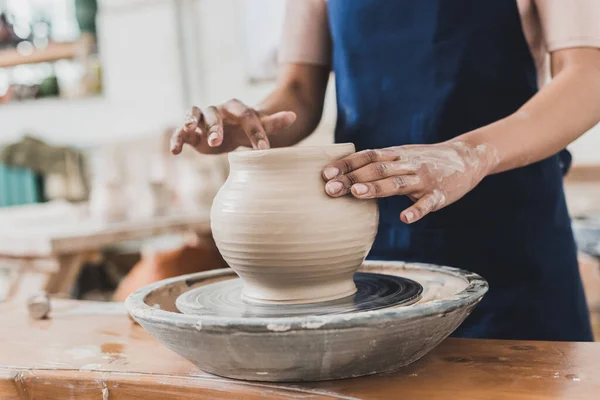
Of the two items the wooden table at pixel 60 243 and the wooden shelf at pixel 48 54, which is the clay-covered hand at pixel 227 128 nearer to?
the wooden table at pixel 60 243

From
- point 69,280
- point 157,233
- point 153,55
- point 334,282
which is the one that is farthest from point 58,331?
point 153,55

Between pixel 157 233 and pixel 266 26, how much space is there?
7.20 ft

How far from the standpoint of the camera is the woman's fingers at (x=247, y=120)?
52.1 inches

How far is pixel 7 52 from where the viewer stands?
20.4ft

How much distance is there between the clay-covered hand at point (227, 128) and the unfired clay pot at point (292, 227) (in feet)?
0.94

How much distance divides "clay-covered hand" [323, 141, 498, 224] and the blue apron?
36 cm

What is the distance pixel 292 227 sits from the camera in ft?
2.95

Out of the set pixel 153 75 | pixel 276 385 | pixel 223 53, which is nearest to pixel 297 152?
pixel 276 385

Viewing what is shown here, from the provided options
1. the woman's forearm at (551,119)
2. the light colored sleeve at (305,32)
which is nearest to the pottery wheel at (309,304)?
the woman's forearm at (551,119)

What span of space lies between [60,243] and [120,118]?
3046 millimetres

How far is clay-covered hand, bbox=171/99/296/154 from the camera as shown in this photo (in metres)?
1.24

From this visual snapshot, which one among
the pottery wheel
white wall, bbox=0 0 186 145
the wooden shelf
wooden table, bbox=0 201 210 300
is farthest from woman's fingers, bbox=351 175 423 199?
the wooden shelf

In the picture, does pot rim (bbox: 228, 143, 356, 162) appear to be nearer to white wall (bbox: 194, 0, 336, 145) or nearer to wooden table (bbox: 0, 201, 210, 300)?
wooden table (bbox: 0, 201, 210, 300)

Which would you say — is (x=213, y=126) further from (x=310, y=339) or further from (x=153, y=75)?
(x=153, y=75)
